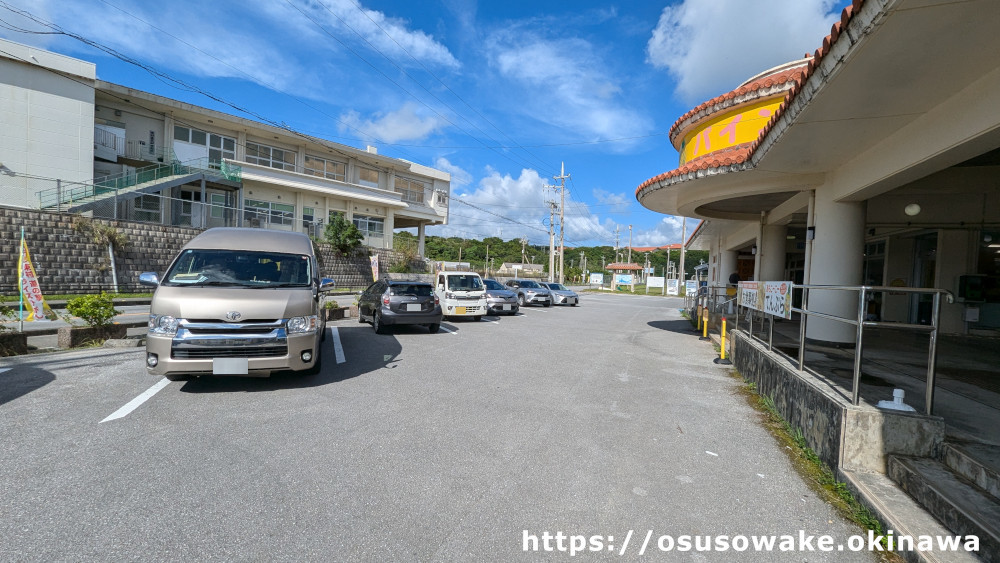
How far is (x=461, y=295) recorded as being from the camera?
1492 cm

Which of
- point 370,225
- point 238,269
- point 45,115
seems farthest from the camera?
point 370,225

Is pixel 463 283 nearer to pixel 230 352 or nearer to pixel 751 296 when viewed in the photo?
pixel 751 296

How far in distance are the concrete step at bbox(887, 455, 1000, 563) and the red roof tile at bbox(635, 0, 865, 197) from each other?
3.51m

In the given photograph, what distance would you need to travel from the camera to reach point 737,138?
9.85 meters

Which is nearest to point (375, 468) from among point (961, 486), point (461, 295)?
point (961, 486)

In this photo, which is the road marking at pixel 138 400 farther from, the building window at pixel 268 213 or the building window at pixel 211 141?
the building window at pixel 211 141

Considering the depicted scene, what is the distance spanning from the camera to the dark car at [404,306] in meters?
11.3

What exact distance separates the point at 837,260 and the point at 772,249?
6.59m

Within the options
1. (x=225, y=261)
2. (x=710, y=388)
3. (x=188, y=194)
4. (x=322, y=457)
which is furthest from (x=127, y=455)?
(x=188, y=194)

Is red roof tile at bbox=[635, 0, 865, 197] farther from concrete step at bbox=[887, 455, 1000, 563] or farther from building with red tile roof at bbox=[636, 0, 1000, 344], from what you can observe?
concrete step at bbox=[887, 455, 1000, 563]

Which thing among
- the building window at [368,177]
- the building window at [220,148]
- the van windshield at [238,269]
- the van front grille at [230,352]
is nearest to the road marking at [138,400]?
the van front grille at [230,352]

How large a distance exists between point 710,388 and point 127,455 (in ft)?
23.0

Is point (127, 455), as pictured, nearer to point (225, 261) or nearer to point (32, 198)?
point (225, 261)

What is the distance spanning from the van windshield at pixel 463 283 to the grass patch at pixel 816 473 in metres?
10.4
